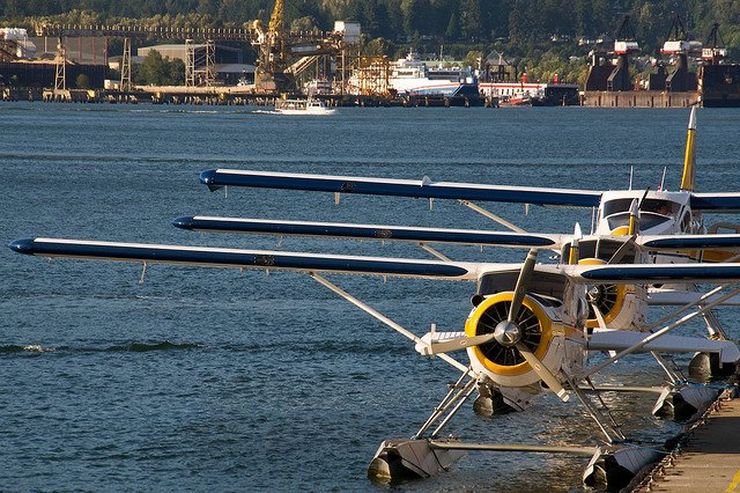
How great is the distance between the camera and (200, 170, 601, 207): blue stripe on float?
23531 mm

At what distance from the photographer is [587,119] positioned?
162750 mm

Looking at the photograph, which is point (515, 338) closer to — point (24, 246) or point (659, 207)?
point (24, 246)

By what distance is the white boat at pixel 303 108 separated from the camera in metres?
165

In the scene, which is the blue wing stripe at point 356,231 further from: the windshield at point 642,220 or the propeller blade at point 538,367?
the propeller blade at point 538,367

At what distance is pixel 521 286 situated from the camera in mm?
15336

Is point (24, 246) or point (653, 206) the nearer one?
point (24, 246)

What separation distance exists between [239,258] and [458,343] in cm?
279

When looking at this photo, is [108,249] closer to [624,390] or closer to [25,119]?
[624,390]

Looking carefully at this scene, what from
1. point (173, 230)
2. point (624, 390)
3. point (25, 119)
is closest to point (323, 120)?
point (25, 119)

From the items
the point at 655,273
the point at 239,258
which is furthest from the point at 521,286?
the point at 239,258

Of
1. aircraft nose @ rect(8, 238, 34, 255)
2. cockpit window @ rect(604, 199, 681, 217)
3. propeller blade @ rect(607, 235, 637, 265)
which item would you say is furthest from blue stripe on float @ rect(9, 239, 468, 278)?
cockpit window @ rect(604, 199, 681, 217)

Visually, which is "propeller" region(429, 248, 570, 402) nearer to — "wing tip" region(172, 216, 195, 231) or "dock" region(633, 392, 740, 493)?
"dock" region(633, 392, 740, 493)

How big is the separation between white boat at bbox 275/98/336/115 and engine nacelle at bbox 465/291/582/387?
491 feet

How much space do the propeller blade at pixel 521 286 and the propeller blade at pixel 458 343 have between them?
0.32 m
